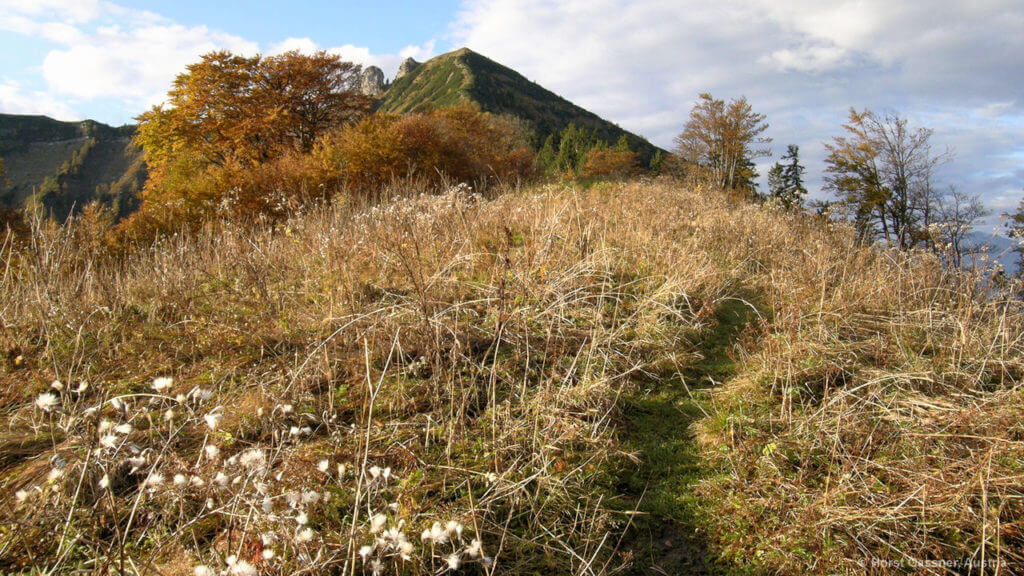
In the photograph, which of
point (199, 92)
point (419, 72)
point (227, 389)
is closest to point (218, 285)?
point (227, 389)

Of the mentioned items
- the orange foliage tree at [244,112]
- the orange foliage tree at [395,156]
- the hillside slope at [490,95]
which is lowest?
the orange foliage tree at [395,156]

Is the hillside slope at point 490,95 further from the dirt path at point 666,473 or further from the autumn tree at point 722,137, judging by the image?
the dirt path at point 666,473

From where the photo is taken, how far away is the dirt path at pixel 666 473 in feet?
6.71

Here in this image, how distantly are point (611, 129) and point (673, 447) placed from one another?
94.5m

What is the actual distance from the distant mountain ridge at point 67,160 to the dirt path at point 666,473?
324ft

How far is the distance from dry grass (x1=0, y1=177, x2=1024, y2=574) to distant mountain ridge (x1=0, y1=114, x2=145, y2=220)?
95990 millimetres

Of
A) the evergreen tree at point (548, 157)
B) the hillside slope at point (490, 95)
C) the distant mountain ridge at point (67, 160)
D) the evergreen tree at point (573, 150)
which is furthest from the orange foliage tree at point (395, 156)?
the distant mountain ridge at point (67, 160)

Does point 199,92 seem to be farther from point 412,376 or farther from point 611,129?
point 611,129

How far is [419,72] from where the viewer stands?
115812 millimetres

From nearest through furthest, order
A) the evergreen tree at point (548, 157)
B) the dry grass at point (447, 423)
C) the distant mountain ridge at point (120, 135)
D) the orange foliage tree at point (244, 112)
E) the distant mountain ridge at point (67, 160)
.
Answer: the dry grass at point (447, 423), the orange foliage tree at point (244, 112), the evergreen tree at point (548, 157), the distant mountain ridge at point (67, 160), the distant mountain ridge at point (120, 135)

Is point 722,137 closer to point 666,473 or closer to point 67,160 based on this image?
point 666,473

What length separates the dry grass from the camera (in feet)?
5.88

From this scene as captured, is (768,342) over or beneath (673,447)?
over

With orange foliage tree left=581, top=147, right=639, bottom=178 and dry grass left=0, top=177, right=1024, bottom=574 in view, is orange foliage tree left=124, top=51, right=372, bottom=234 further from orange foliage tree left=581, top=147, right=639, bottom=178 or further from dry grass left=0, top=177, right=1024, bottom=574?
dry grass left=0, top=177, right=1024, bottom=574
